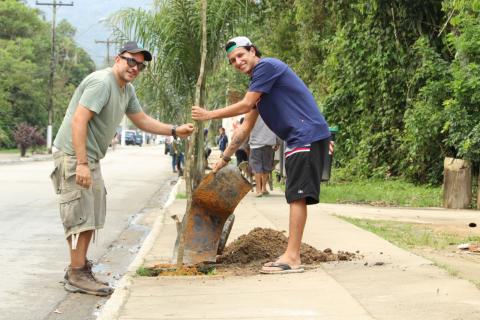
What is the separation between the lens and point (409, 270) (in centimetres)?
715

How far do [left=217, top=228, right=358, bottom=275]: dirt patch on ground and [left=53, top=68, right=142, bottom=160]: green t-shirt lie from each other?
59.5 inches

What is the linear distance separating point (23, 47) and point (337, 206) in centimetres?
5604

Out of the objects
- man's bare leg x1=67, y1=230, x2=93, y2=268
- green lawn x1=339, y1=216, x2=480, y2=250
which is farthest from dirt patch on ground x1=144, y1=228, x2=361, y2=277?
green lawn x1=339, y1=216, x2=480, y2=250

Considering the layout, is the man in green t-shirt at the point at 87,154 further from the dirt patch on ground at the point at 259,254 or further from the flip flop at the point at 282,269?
the flip flop at the point at 282,269

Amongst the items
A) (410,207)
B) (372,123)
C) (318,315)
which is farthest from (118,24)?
(372,123)

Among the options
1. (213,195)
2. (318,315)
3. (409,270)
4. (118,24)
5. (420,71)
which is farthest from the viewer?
(420,71)

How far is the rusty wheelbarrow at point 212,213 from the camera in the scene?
25.9 feet

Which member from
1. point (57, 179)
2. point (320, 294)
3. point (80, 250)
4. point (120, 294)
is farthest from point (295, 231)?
point (57, 179)

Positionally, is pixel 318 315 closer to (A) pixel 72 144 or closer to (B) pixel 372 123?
(A) pixel 72 144

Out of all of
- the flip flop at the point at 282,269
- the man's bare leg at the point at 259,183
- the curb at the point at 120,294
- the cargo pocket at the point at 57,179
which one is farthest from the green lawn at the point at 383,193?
the cargo pocket at the point at 57,179

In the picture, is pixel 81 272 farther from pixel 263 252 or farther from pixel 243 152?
pixel 243 152

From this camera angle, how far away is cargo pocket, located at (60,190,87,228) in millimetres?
7445

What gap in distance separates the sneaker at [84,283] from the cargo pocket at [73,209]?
17.4 inches

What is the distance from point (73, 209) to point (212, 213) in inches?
52.4
